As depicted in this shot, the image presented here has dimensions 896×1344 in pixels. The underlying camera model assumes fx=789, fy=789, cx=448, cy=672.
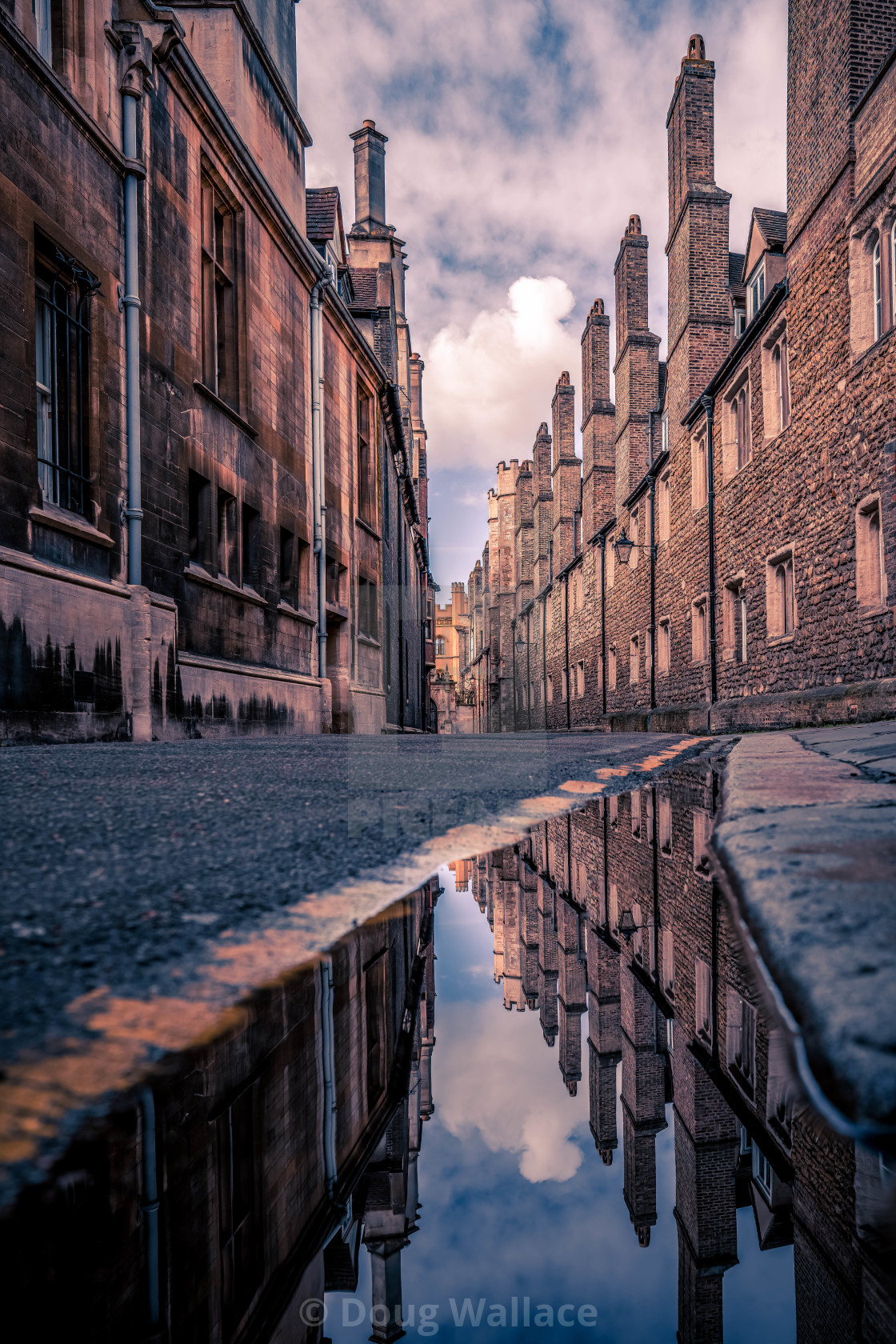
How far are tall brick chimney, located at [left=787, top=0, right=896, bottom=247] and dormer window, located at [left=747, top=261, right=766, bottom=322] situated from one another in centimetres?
193

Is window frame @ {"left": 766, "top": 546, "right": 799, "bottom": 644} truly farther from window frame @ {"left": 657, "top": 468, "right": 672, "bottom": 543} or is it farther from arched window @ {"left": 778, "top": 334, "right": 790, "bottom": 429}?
window frame @ {"left": 657, "top": 468, "right": 672, "bottom": 543}

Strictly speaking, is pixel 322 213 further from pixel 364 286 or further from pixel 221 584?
pixel 221 584

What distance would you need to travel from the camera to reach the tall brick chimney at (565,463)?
3338cm

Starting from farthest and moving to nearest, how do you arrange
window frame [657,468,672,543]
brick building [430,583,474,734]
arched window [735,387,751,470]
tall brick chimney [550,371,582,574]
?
brick building [430,583,474,734] < tall brick chimney [550,371,582,574] < window frame [657,468,672,543] < arched window [735,387,751,470]

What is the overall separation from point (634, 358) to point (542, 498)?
1630 centimetres

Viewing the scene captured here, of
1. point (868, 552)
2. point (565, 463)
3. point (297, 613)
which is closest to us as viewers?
point (868, 552)

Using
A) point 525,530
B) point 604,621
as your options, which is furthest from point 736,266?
point 525,530

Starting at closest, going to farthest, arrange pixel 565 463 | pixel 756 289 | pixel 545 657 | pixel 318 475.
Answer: pixel 756 289, pixel 318 475, pixel 565 463, pixel 545 657

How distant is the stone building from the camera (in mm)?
6828

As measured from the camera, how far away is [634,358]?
2244 centimetres

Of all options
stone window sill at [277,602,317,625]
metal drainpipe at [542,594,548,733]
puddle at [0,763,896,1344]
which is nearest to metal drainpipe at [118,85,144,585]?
stone window sill at [277,602,317,625]

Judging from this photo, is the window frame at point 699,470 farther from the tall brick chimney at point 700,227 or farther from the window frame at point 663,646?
the window frame at point 663,646

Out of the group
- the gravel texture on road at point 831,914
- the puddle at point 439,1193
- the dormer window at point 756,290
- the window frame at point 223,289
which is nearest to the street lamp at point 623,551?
the dormer window at point 756,290

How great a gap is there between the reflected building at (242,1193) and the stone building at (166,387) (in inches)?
237
